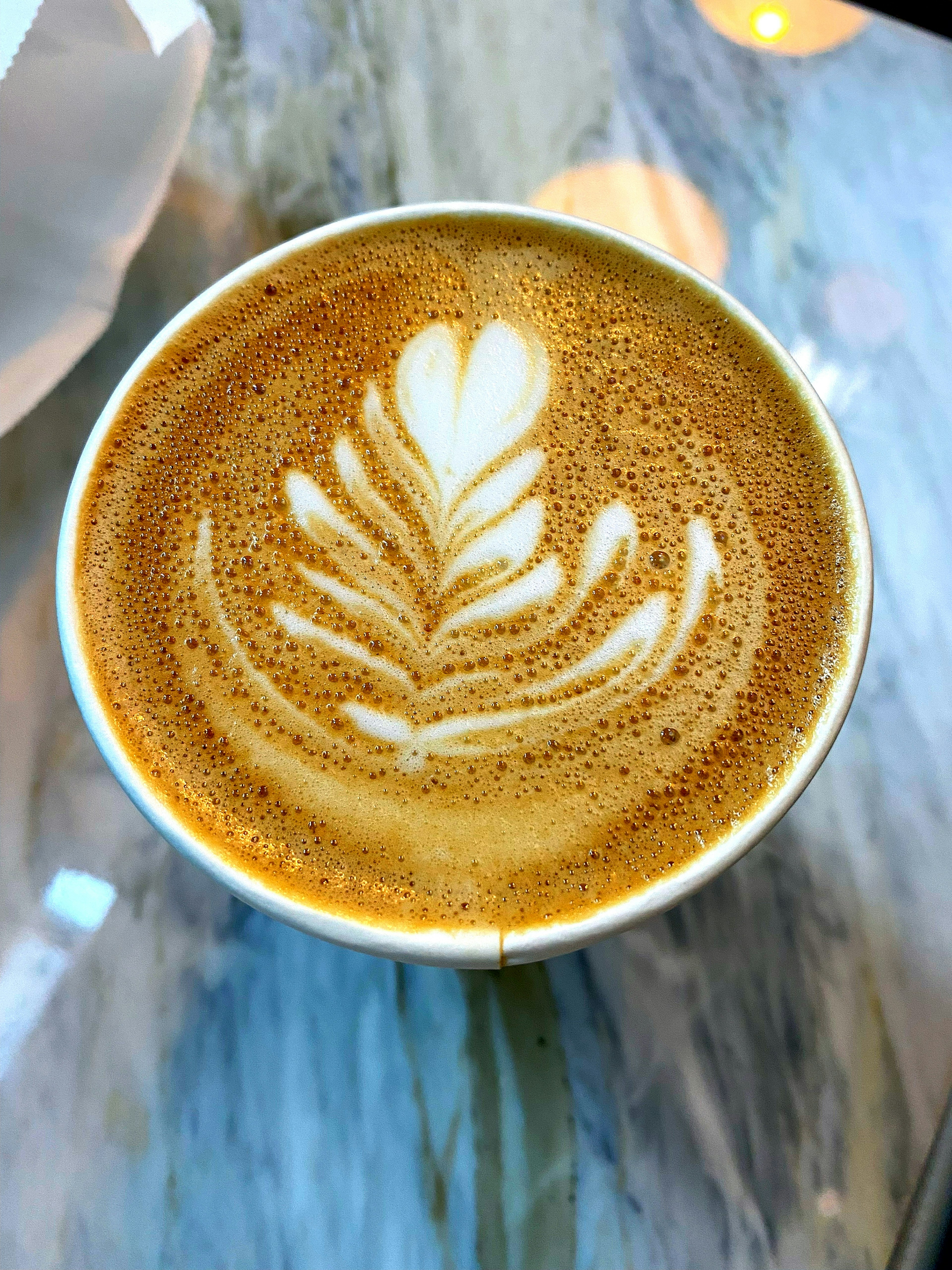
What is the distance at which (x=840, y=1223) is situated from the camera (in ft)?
2.54

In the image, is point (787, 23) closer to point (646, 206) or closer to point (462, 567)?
point (646, 206)

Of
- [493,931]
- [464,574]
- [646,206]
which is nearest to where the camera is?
[493,931]

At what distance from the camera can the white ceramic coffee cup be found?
62 cm

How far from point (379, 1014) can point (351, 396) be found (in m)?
0.58

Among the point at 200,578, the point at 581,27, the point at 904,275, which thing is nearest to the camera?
the point at 200,578

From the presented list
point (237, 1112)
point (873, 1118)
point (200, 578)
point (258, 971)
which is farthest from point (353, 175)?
point (873, 1118)

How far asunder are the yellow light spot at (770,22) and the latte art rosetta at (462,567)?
741mm

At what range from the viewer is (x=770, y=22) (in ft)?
3.96

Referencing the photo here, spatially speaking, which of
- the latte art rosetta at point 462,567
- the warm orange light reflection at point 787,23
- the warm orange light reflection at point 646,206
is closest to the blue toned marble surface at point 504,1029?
the warm orange light reflection at point 646,206

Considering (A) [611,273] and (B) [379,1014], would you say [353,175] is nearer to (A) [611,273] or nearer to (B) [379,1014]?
(A) [611,273]

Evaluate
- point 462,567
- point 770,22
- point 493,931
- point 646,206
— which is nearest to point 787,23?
point 770,22

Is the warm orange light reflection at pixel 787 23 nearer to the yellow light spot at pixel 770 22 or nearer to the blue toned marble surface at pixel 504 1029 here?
the yellow light spot at pixel 770 22

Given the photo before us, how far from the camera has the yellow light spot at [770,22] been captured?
1.20 meters

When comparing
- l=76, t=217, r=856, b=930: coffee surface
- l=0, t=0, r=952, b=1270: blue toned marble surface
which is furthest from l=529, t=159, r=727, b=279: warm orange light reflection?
A: l=76, t=217, r=856, b=930: coffee surface
